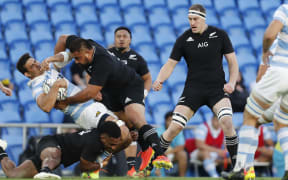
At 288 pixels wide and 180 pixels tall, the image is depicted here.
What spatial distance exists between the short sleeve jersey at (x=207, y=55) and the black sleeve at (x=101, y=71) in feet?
4.24

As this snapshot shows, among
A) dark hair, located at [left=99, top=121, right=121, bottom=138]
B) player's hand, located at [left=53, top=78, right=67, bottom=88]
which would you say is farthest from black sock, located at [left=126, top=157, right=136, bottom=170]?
player's hand, located at [left=53, top=78, right=67, bottom=88]

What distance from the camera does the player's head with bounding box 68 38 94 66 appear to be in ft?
23.7

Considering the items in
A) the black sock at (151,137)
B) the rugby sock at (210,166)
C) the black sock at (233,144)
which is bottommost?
the rugby sock at (210,166)

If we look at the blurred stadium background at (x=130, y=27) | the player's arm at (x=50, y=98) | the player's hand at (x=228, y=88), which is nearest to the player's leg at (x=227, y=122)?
the player's hand at (x=228, y=88)

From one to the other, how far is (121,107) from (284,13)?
3.39 metres

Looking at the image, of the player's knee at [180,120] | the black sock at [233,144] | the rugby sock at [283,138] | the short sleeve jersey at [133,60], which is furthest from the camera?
the short sleeve jersey at [133,60]

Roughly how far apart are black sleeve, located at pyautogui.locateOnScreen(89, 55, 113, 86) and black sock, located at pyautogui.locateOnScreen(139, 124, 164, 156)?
871 mm

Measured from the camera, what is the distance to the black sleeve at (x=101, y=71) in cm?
726

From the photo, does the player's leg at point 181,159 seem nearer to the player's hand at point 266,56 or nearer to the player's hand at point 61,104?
the player's hand at point 61,104

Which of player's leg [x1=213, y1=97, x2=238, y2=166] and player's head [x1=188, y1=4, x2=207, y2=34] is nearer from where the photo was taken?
player's leg [x1=213, y1=97, x2=238, y2=166]

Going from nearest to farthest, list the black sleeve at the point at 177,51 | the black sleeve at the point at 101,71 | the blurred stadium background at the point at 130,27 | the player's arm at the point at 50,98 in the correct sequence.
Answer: the player's arm at the point at 50,98 → the black sleeve at the point at 101,71 → the black sleeve at the point at 177,51 → the blurred stadium background at the point at 130,27

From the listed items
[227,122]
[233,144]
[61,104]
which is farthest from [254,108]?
[61,104]

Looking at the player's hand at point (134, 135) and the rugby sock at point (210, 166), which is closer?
the player's hand at point (134, 135)

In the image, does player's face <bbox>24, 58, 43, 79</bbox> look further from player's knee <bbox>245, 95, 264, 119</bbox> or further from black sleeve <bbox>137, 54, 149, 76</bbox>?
player's knee <bbox>245, 95, 264, 119</bbox>
